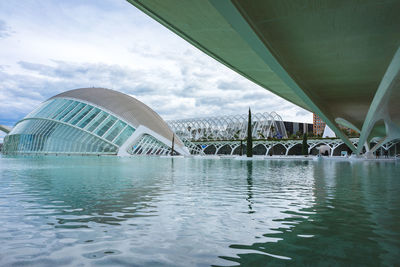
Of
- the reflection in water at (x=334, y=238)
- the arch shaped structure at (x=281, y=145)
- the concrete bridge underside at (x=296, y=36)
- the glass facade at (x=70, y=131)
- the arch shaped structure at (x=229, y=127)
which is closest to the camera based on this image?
the reflection in water at (x=334, y=238)

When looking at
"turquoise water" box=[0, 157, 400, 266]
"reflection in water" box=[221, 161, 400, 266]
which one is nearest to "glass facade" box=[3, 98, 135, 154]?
"turquoise water" box=[0, 157, 400, 266]

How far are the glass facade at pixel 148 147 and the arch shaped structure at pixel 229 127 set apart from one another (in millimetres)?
35728

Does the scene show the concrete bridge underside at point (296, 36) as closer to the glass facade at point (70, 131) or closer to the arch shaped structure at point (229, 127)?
the glass facade at point (70, 131)

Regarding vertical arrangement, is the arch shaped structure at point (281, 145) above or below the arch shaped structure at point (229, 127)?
below

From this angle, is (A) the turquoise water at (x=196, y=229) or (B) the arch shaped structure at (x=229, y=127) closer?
(A) the turquoise water at (x=196, y=229)

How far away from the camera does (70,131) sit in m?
49.0

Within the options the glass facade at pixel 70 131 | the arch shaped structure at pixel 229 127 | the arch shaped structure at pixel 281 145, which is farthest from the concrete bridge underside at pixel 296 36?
the arch shaped structure at pixel 229 127

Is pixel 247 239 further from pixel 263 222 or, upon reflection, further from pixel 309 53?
pixel 309 53

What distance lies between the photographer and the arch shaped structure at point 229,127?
92.5 metres

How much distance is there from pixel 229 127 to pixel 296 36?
88.7 m

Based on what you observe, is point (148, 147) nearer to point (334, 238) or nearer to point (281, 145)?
point (281, 145)

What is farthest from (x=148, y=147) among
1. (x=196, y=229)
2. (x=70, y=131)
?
(x=196, y=229)

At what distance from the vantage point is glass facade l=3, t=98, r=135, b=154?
159 feet

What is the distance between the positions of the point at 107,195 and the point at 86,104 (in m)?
47.2
